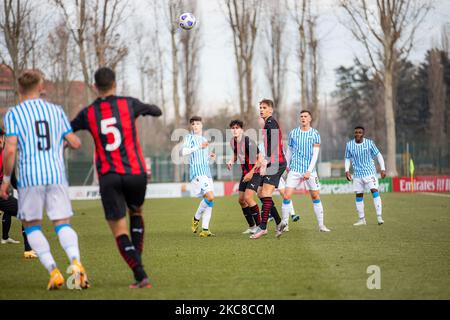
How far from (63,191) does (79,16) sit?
3180 cm

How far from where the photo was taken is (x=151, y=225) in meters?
17.3

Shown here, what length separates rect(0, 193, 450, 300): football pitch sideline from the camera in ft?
23.4

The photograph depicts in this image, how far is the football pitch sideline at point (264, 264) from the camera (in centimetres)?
712

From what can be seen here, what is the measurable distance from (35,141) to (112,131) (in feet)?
2.80

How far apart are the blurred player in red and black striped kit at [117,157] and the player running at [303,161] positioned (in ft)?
23.8

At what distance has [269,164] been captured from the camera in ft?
43.7

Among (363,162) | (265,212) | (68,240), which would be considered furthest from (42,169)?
(363,162)

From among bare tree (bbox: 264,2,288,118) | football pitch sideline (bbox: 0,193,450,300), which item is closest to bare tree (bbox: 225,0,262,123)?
bare tree (bbox: 264,2,288,118)

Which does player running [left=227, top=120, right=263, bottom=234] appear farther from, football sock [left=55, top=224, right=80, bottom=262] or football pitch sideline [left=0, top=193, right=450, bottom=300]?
→ football sock [left=55, top=224, right=80, bottom=262]

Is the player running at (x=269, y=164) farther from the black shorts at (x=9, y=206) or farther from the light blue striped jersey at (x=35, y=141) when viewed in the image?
the light blue striped jersey at (x=35, y=141)

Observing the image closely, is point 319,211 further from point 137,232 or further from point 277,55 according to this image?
point 277,55

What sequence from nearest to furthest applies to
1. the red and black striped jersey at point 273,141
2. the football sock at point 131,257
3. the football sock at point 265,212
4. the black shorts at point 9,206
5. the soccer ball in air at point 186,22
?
1. the football sock at point 131,257
2. the black shorts at point 9,206
3. the red and black striped jersey at point 273,141
4. the football sock at point 265,212
5. the soccer ball in air at point 186,22

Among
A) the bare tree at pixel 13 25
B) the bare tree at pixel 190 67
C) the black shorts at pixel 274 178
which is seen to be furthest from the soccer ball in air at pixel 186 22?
the bare tree at pixel 190 67
